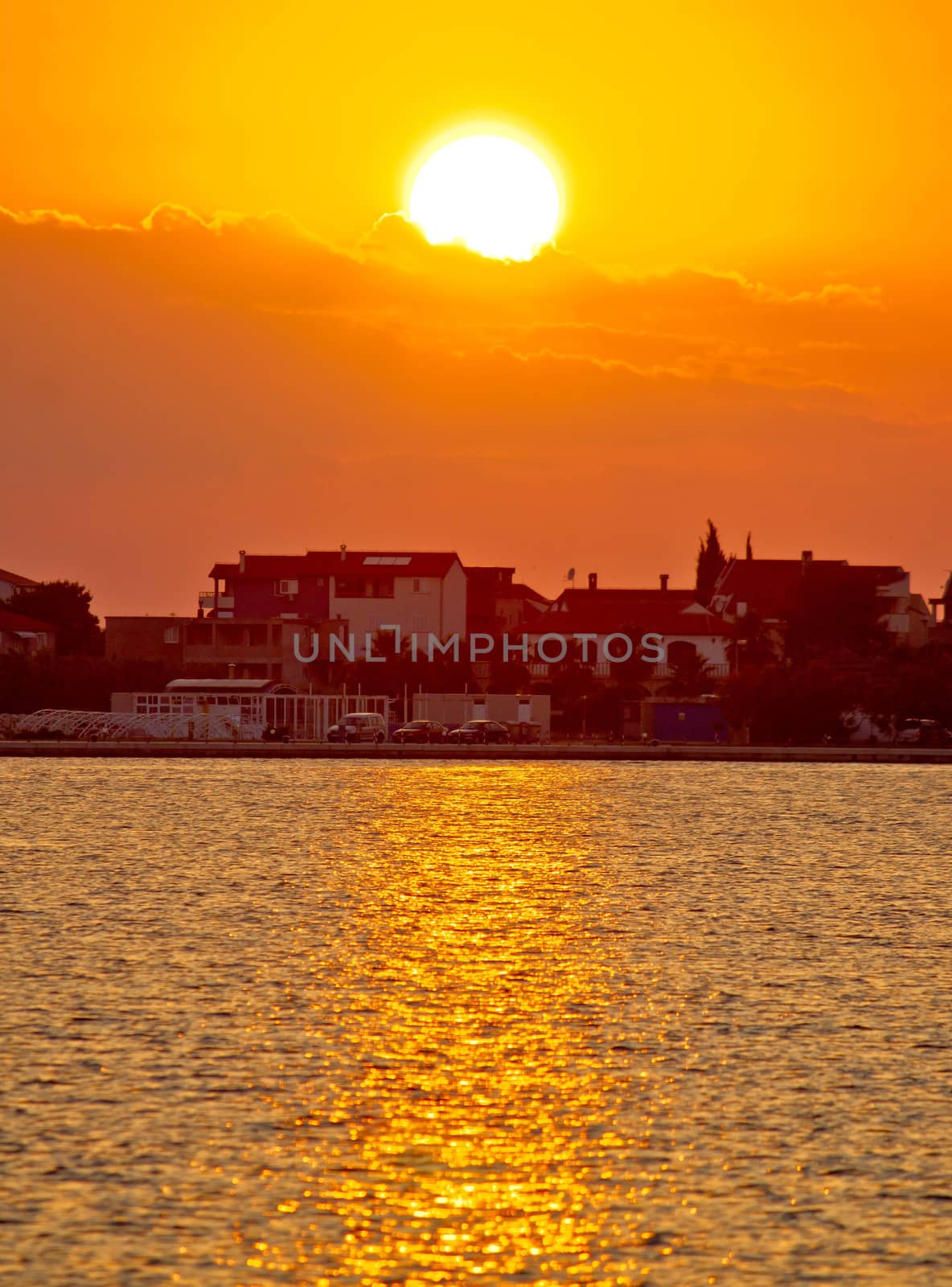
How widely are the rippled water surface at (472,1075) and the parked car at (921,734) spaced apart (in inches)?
2550

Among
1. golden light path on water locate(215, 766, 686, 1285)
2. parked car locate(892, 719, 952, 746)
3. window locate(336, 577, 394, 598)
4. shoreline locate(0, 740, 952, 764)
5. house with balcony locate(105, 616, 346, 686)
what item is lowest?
golden light path on water locate(215, 766, 686, 1285)

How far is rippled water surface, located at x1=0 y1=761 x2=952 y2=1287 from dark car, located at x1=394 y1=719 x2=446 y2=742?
58297 millimetres

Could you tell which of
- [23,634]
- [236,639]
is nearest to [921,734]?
[236,639]

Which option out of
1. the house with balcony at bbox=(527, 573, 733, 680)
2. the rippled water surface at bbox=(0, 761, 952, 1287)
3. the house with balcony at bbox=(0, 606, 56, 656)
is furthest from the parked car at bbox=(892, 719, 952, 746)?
the rippled water surface at bbox=(0, 761, 952, 1287)

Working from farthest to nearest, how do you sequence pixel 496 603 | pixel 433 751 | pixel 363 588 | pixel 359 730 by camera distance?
pixel 496 603 < pixel 363 588 < pixel 359 730 < pixel 433 751

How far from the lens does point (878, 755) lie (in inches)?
4043

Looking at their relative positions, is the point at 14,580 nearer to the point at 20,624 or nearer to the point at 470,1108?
the point at 20,624

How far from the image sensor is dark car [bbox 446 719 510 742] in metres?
105

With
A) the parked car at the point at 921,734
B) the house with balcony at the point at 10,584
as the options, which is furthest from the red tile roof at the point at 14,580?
the parked car at the point at 921,734

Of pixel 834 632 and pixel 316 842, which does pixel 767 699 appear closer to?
pixel 834 632

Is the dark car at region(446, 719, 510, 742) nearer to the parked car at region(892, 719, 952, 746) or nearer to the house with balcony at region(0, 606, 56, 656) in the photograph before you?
the parked car at region(892, 719, 952, 746)

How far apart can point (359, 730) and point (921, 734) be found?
1261 inches

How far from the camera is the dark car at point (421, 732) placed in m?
105

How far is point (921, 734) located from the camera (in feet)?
361
